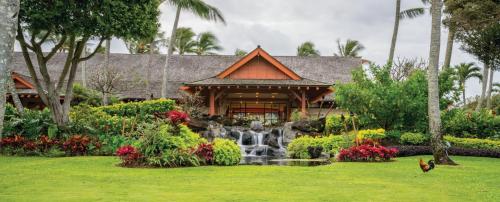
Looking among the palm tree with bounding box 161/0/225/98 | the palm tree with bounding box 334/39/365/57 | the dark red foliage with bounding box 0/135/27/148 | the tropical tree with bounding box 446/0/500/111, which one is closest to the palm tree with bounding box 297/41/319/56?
the palm tree with bounding box 334/39/365/57

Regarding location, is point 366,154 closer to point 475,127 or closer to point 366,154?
point 366,154

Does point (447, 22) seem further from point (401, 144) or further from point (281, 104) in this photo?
point (281, 104)

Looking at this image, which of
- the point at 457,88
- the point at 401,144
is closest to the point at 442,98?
the point at 457,88

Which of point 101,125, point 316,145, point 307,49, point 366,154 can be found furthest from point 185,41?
point 366,154

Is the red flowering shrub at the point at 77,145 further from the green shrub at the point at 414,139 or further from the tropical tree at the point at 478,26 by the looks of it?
the tropical tree at the point at 478,26

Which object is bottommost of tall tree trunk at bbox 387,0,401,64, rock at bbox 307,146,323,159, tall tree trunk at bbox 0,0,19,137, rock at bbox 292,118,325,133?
rock at bbox 307,146,323,159

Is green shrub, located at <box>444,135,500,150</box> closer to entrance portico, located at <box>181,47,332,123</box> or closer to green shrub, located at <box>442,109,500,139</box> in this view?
green shrub, located at <box>442,109,500,139</box>

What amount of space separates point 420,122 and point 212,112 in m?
12.0

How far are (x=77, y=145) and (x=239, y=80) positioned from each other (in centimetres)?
1461

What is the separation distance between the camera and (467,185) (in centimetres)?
1030

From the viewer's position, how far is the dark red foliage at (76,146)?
60.1 feet

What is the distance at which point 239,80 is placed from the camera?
31.8 m

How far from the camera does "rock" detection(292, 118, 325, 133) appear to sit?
25892 millimetres

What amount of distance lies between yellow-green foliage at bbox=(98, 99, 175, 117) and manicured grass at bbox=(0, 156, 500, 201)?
36.5ft
